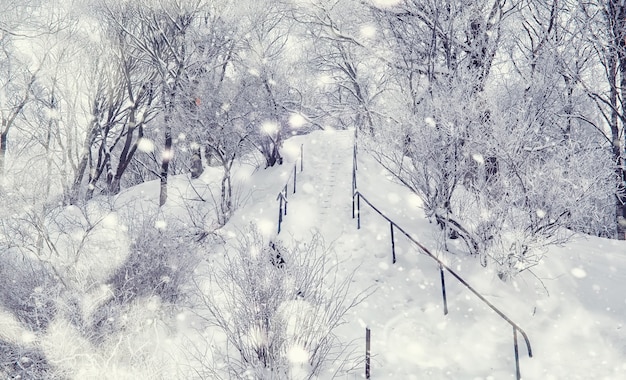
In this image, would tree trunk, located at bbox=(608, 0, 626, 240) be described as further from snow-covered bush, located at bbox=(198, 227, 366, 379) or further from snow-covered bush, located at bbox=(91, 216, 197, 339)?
snow-covered bush, located at bbox=(91, 216, 197, 339)

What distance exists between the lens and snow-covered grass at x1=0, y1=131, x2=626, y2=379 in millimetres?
5914

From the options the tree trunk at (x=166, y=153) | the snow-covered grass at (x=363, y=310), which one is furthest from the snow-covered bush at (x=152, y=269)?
the tree trunk at (x=166, y=153)

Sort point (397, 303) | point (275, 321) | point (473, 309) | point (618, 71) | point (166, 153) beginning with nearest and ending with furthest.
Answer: point (275, 321) → point (473, 309) → point (397, 303) → point (618, 71) → point (166, 153)

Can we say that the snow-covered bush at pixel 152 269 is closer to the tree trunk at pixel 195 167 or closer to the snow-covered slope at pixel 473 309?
the snow-covered slope at pixel 473 309

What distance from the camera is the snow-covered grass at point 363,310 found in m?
5.91

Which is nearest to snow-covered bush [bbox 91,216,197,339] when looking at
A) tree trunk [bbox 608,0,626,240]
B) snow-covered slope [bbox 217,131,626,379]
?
snow-covered slope [bbox 217,131,626,379]

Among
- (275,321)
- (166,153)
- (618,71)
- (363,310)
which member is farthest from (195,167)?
(618,71)

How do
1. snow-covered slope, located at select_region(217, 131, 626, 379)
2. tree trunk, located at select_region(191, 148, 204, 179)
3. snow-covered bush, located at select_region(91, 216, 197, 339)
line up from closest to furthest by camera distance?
snow-covered slope, located at select_region(217, 131, 626, 379) → snow-covered bush, located at select_region(91, 216, 197, 339) → tree trunk, located at select_region(191, 148, 204, 179)

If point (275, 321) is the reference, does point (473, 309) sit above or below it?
below

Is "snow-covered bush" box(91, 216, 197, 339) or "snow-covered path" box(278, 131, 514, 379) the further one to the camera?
"snow-covered bush" box(91, 216, 197, 339)

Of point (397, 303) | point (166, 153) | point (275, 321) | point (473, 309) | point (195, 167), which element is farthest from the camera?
point (195, 167)

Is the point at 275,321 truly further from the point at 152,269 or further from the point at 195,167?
the point at 195,167

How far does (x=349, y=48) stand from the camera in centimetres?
2083

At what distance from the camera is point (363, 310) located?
751cm
